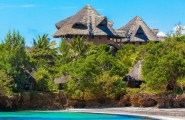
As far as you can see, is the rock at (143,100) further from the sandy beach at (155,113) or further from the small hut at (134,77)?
the small hut at (134,77)

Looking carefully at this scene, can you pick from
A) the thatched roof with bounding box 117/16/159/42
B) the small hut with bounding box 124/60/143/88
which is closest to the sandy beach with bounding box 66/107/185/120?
the small hut with bounding box 124/60/143/88

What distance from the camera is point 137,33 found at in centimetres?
6656

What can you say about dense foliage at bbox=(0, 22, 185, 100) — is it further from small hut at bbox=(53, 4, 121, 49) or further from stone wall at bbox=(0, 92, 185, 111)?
small hut at bbox=(53, 4, 121, 49)

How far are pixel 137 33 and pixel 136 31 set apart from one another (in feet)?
1.24

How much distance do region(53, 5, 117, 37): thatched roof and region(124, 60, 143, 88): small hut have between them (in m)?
12.0

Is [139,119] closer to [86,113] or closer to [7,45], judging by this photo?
[86,113]

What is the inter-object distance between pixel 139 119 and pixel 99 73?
1314 centimetres

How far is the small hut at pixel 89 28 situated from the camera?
58.3m

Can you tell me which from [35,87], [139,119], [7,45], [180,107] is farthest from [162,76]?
[7,45]

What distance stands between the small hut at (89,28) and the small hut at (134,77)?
11.7m

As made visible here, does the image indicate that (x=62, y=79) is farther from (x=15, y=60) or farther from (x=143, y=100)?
(x=143, y=100)

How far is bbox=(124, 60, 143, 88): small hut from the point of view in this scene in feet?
155

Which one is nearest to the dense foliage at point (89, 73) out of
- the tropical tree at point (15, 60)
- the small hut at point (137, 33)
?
the tropical tree at point (15, 60)

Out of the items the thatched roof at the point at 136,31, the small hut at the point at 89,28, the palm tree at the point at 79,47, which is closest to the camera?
the palm tree at the point at 79,47
